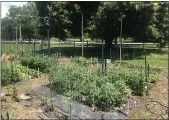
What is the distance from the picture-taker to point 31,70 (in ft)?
24.3

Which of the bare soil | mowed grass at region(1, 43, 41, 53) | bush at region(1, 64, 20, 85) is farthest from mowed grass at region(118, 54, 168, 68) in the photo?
bush at region(1, 64, 20, 85)

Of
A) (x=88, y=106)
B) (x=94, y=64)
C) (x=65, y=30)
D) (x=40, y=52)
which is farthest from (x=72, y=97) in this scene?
(x=65, y=30)

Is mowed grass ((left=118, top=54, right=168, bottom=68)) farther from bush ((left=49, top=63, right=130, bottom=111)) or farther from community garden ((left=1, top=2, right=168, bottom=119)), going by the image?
bush ((left=49, top=63, right=130, bottom=111))

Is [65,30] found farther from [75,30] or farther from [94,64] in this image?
[94,64]

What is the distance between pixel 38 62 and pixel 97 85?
253cm

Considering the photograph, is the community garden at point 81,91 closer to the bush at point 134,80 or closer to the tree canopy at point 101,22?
the bush at point 134,80

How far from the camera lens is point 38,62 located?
7625 millimetres

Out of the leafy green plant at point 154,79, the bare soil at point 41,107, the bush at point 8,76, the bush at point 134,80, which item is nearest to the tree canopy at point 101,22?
the leafy green plant at point 154,79

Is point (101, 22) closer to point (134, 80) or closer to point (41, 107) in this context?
point (134, 80)

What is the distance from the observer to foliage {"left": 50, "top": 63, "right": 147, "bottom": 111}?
4.92 meters

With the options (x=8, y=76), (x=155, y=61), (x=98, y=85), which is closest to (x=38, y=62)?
(x=8, y=76)

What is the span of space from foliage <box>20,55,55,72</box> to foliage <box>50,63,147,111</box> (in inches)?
38.2

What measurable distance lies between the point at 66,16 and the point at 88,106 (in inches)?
218

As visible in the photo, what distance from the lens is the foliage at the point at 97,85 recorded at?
492 cm
